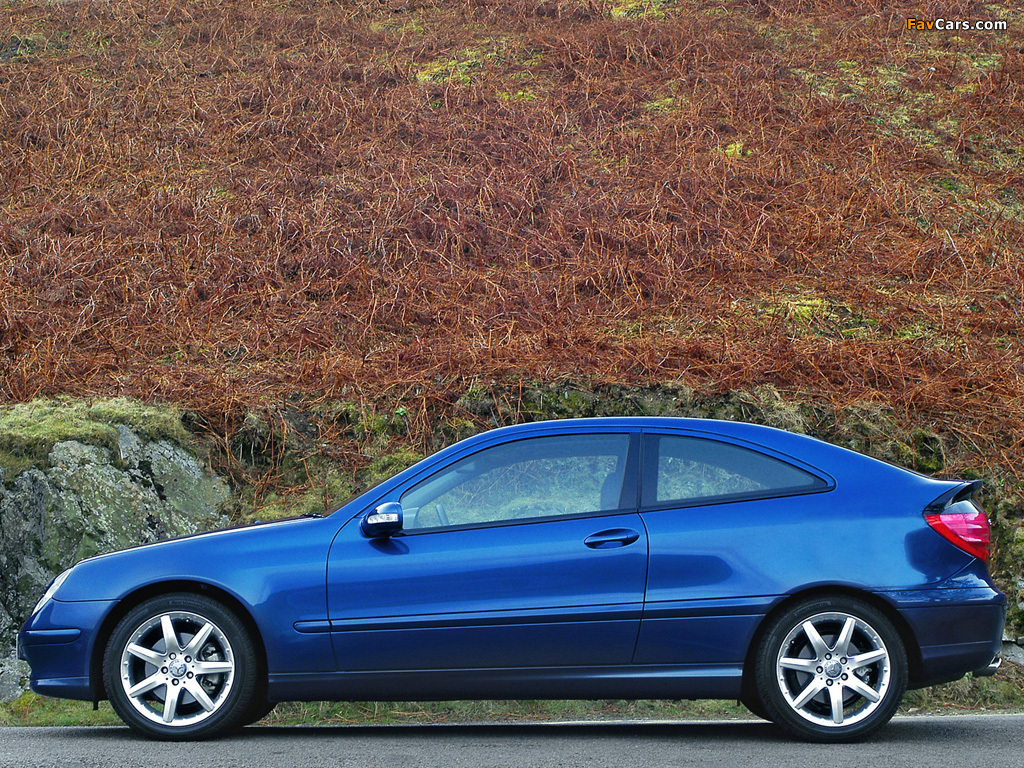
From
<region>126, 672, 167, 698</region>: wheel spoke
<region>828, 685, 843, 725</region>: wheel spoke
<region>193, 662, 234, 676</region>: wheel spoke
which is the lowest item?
<region>828, 685, 843, 725</region>: wheel spoke

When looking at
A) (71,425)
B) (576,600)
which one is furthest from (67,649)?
(71,425)

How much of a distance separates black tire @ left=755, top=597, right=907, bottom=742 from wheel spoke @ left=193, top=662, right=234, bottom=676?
2.53m

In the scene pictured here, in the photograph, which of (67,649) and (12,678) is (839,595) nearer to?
(67,649)

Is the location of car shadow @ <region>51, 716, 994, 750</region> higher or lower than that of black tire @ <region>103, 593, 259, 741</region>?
lower

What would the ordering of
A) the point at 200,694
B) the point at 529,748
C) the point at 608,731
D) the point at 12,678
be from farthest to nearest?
the point at 12,678, the point at 608,731, the point at 200,694, the point at 529,748

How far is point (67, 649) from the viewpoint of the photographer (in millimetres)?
4996

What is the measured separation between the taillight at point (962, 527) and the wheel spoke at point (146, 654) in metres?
3.75

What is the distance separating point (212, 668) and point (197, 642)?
15cm

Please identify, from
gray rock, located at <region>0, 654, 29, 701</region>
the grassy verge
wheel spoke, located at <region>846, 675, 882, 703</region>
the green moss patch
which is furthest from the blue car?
the green moss patch

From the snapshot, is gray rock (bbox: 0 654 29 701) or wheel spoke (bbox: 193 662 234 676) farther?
gray rock (bbox: 0 654 29 701)

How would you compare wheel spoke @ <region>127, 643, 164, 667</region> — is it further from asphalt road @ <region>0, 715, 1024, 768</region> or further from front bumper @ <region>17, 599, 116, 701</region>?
asphalt road @ <region>0, 715, 1024, 768</region>

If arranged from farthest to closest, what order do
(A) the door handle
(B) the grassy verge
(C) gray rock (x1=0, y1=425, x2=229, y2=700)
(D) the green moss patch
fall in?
(D) the green moss patch
(C) gray rock (x1=0, y1=425, x2=229, y2=700)
(B) the grassy verge
(A) the door handle

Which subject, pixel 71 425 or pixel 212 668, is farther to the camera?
pixel 71 425

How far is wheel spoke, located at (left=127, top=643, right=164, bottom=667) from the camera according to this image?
16.2 feet
